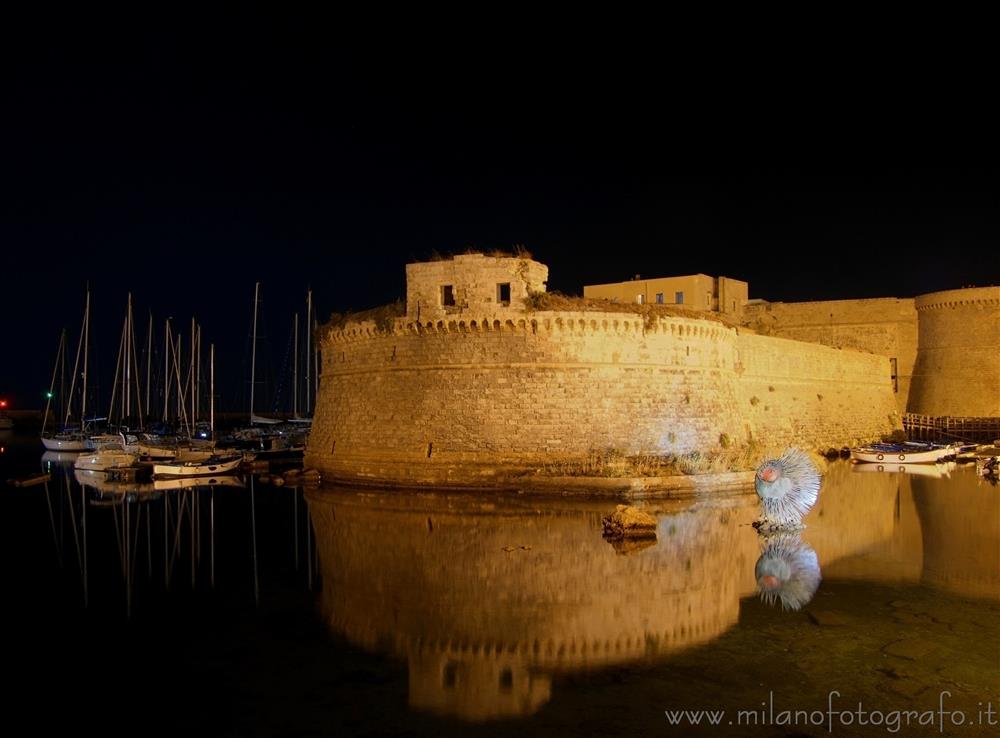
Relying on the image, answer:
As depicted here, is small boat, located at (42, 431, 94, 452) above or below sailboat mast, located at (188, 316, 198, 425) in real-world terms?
below

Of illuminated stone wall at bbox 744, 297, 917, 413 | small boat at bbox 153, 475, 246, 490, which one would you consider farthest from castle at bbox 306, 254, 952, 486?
illuminated stone wall at bbox 744, 297, 917, 413

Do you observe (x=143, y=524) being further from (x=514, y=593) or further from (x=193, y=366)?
(x=193, y=366)

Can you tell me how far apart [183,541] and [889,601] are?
10.9 meters

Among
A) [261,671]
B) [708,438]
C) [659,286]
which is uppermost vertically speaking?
[659,286]

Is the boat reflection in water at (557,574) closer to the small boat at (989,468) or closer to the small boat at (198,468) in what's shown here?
the small boat at (989,468)

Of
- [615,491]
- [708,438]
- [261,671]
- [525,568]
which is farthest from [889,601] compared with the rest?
[708,438]

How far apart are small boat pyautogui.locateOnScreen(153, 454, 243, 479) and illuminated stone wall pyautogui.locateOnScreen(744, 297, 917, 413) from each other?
75.4 feet

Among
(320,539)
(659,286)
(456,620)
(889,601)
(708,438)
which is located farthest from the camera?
(659,286)

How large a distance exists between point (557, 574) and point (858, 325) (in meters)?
30.0

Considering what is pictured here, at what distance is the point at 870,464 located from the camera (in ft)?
86.9

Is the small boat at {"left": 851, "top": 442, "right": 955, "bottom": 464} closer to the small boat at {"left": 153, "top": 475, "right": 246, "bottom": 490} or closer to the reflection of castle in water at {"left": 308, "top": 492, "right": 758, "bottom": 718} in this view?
the reflection of castle in water at {"left": 308, "top": 492, "right": 758, "bottom": 718}

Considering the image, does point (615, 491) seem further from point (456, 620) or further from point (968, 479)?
point (968, 479)

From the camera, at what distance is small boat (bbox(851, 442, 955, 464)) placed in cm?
2658

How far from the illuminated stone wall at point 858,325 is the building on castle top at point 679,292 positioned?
1.97 metres
